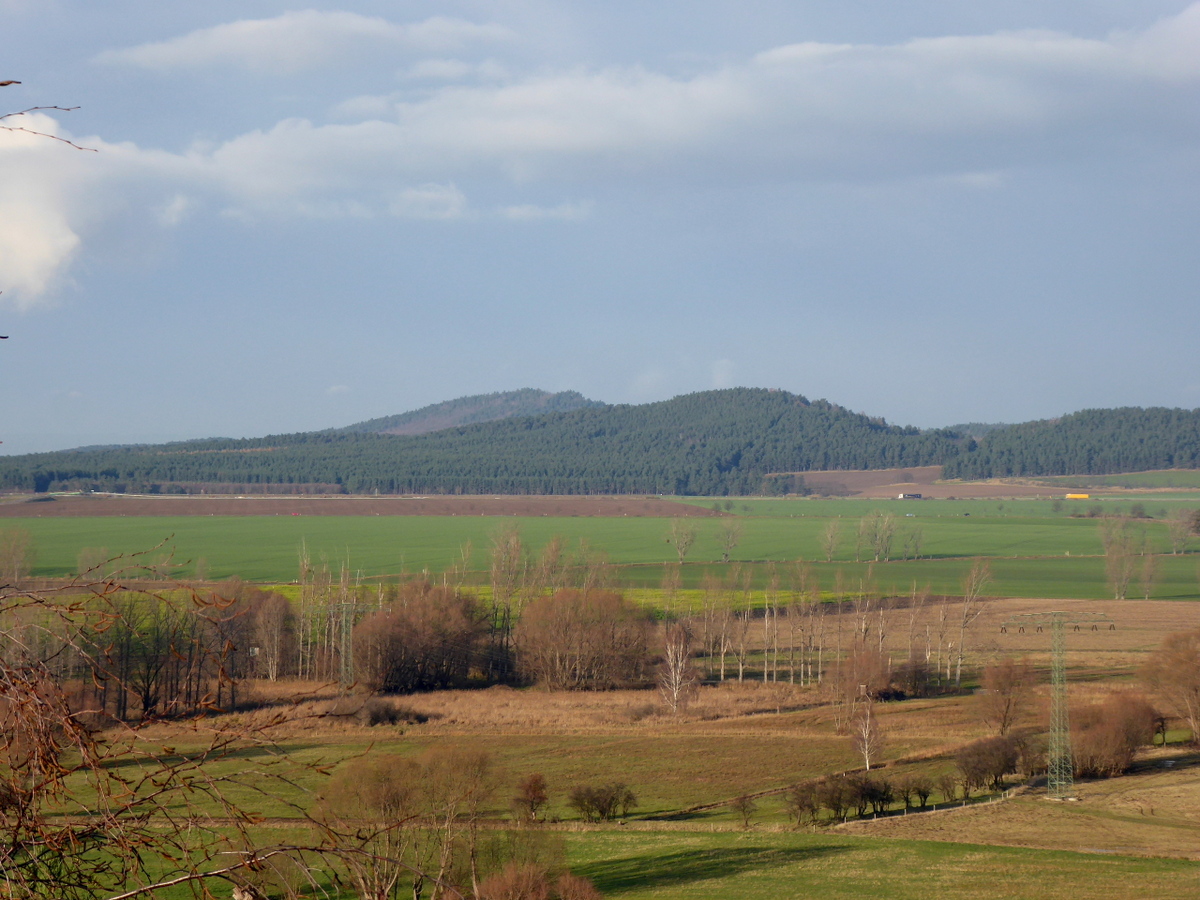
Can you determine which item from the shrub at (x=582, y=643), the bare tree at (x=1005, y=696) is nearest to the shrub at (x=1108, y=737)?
the bare tree at (x=1005, y=696)

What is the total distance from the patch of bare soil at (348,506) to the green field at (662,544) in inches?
165

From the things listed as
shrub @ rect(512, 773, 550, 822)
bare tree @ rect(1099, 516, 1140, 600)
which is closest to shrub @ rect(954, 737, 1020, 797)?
shrub @ rect(512, 773, 550, 822)

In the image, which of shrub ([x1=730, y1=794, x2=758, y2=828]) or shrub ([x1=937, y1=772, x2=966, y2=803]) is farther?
shrub ([x1=937, y1=772, x2=966, y2=803])

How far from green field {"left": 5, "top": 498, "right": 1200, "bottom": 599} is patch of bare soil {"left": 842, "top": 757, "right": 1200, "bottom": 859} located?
4641 cm

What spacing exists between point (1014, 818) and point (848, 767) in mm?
7157

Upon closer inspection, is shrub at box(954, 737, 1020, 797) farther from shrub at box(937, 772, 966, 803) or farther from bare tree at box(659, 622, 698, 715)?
bare tree at box(659, 622, 698, 715)

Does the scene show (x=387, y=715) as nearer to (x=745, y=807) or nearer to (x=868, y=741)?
(x=745, y=807)

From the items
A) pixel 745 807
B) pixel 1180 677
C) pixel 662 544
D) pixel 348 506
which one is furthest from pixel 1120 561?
pixel 348 506

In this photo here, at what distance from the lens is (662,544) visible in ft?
403

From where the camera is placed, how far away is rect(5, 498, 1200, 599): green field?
91750mm

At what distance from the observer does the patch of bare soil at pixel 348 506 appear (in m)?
143

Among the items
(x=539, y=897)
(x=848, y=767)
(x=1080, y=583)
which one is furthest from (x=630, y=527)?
(x=539, y=897)

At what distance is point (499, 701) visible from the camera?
185 feet

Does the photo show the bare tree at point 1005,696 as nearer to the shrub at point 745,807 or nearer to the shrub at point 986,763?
the shrub at point 986,763
